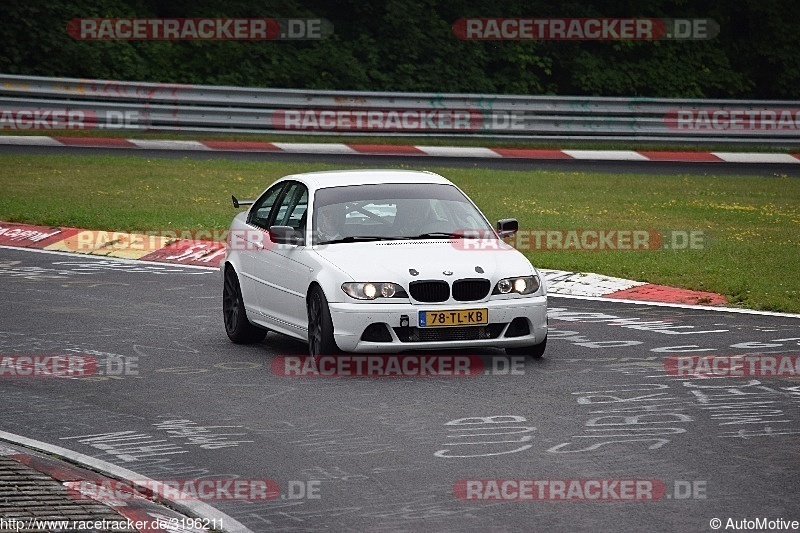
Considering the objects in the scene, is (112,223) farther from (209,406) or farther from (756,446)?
(756,446)

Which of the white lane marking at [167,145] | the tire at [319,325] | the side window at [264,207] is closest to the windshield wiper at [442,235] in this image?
the tire at [319,325]

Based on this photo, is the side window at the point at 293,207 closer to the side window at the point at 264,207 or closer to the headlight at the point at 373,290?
the side window at the point at 264,207

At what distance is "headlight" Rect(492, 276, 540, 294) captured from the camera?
11562mm

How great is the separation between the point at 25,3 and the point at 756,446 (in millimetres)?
26616

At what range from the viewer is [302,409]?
10.1 metres

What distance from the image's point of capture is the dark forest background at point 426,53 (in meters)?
33.2

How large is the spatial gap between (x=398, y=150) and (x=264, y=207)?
52.6 ft

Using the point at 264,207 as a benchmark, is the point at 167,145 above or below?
above

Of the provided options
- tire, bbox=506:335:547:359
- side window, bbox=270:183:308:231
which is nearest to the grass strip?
tire, bbox=506:335:547:359

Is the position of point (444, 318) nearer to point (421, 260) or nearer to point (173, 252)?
point (421, 260)

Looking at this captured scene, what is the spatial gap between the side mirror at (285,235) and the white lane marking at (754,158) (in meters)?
19.5

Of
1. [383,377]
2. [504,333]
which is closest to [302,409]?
[383,377]

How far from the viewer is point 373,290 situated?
11.4 m

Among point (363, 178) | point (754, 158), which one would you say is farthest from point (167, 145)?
point (363, 178)
